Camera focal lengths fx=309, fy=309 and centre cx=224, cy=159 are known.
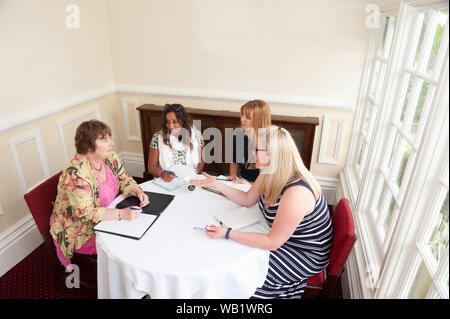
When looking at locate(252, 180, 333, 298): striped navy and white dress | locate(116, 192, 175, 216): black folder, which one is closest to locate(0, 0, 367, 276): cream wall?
locate(116, 192, 175, 216): black folder

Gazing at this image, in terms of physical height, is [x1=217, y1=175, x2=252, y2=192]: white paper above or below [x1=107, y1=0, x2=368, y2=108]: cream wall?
below

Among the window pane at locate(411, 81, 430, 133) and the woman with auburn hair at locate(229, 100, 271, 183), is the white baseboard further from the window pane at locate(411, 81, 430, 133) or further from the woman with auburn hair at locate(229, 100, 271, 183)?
the window pane at locate(411, 81, 430, 133)

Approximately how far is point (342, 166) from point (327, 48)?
133 centimetres

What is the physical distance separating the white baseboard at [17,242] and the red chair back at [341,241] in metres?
2.56

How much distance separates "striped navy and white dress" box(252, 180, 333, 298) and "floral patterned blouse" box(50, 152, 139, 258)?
3.47 ft

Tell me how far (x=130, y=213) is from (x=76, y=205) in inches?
12.5

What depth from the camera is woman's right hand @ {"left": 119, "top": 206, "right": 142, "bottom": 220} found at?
6.05 feet

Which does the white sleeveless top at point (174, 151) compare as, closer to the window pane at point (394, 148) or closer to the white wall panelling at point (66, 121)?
the white wall panelling at point (66, 121)

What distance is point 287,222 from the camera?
1.63 meters

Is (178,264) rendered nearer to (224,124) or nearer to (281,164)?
(281,164)

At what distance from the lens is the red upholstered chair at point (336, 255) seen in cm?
171

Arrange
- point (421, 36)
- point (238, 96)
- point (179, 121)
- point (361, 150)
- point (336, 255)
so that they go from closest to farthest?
point (336, 255) → point (421, 36) → point (179, 121) → point (361, 150) → point (238, 96)

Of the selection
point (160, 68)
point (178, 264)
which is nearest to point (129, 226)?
point (178, 264)
